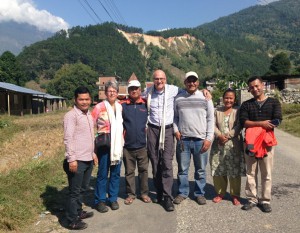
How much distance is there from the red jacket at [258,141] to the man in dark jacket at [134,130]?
151 centimetres

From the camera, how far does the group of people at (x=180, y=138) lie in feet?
15.3

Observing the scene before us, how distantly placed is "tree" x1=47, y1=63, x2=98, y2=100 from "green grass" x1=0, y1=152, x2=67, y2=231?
73.1 m

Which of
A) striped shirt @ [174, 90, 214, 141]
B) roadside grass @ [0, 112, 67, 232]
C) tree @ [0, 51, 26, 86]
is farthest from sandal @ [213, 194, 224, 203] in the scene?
tree @ [0, 51, 26, 86]

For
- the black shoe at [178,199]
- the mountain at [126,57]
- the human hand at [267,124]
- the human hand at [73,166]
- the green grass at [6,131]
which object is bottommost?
the green grass at [6,131]

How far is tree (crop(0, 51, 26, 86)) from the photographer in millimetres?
65188

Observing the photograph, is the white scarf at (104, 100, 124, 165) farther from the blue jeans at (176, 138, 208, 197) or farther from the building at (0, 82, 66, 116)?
the building at (0, 82, 66, 116)

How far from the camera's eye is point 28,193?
5.23 m

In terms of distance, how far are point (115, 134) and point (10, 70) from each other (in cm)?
6925

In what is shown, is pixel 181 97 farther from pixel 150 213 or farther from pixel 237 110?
pixel 150 213

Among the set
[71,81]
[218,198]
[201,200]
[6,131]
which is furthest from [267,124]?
[71,81]

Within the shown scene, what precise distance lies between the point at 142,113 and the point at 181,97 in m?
0.62

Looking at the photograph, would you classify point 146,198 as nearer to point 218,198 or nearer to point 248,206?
point 218,198

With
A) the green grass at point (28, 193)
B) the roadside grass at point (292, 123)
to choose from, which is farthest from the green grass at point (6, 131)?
the roadside grass at point (292, 123)

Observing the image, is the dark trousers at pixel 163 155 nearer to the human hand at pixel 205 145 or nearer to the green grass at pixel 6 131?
the human hand at pixel 205 145
